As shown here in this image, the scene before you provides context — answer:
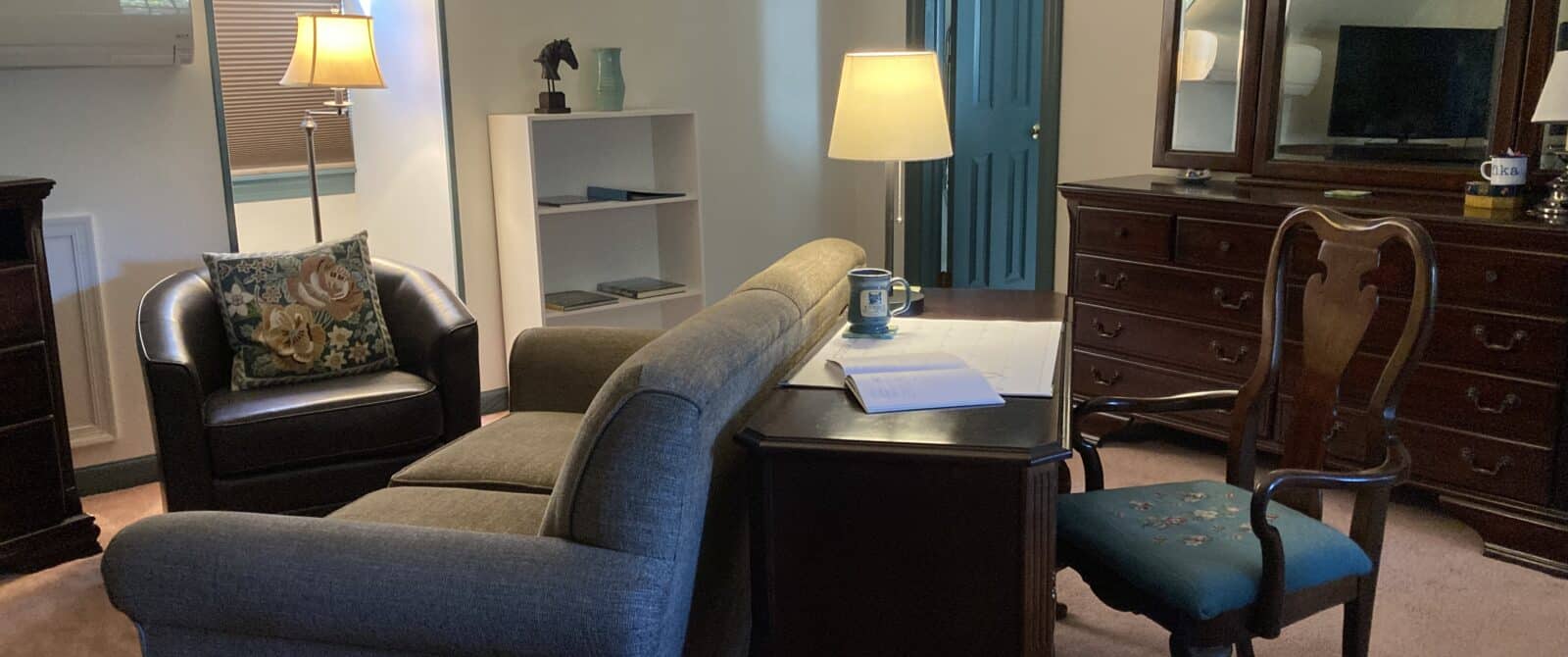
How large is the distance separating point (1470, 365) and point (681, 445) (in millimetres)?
2238

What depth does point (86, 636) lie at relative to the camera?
261 centimetres

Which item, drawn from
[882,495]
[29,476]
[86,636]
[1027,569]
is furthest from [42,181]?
[1027,569]

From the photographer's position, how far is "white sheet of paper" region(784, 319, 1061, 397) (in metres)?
1.96

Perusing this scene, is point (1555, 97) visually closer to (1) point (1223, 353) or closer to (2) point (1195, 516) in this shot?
(1) point (1223, 353)

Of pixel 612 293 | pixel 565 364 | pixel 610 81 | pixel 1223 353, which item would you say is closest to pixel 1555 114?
pixel 1223 353

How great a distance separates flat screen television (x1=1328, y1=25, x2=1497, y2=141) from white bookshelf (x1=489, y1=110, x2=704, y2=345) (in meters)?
2.18

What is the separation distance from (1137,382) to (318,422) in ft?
7.56

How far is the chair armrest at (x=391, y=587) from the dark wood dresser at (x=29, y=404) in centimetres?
158

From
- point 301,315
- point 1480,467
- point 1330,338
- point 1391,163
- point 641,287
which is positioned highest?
point 1391,163

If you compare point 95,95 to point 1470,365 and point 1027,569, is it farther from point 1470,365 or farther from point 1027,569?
point 1470,365

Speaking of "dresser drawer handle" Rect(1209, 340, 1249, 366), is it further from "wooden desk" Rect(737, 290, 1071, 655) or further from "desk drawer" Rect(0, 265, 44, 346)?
"desk drawer" Rect(0, 265, 44, 346)

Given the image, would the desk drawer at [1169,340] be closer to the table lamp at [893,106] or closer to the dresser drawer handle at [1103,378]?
the dresser drawer handle at [1103,378]

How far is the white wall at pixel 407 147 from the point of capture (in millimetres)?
4070

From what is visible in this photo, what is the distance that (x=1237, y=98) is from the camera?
3723mm
